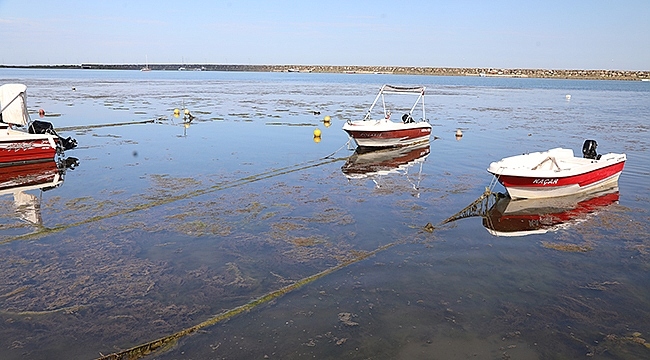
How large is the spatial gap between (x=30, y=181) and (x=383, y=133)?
13.1 meters

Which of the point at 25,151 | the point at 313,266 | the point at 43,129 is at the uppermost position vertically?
the point at 43,129

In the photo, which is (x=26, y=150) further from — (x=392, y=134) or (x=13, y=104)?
(x=392, y=134)

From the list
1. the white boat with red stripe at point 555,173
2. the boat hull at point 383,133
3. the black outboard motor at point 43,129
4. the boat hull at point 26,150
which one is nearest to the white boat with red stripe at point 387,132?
the boat hull at point 383,133

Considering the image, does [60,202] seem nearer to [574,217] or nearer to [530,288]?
[530,288]

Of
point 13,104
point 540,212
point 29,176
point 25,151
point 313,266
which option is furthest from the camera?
point 13,104

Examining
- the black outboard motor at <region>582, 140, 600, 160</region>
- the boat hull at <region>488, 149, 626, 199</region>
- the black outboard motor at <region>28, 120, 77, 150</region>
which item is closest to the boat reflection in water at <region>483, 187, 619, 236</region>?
the boat hull at <region>488, 149, 626, 199</region>

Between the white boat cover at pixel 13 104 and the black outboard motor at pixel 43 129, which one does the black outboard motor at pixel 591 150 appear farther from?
the white boat cover at pixel 13 104

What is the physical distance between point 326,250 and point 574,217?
6666 millimetres

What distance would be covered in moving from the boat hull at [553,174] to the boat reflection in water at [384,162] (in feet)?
8.50

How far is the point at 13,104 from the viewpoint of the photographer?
17266mm

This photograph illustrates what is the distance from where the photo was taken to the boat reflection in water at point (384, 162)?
52.5ft

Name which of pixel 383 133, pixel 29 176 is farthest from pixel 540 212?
pixel 29 176

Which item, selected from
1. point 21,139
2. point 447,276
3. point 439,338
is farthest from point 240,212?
point 21,139

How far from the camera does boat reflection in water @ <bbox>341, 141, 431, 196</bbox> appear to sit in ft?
52.5
